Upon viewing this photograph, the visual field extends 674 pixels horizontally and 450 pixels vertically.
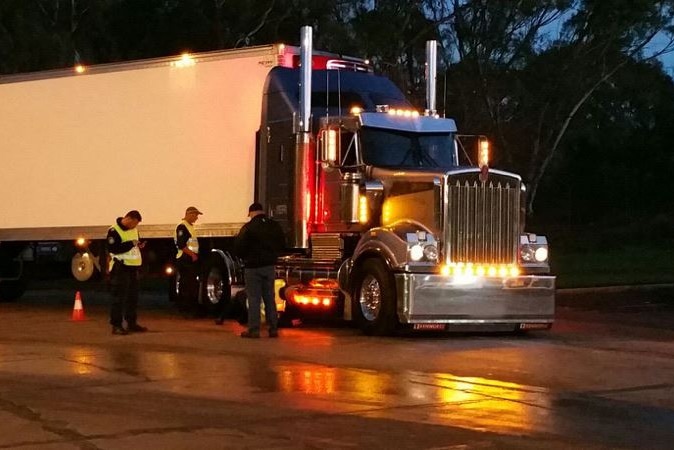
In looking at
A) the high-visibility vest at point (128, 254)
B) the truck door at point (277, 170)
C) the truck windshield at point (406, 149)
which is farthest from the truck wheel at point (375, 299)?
the high-visibility vest at point (128, 254)

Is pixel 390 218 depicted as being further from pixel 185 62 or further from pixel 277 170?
pixel 185 62

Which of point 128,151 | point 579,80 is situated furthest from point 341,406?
point 579,80

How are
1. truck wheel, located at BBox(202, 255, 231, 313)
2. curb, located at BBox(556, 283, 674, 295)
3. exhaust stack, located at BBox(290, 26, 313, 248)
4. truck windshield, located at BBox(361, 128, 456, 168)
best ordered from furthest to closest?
curb, located at BBox(556, 283, 674, 295), truck wheel, located at BBox(202, 255, 231, 313), exhaust stack, located at BBox(290, 26, 313, 248), truck windshield, located at BBox(361, 128, 456, 168)

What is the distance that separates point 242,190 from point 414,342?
15.1ft

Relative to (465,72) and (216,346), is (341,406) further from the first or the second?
(465,72)

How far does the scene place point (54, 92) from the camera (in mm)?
21250

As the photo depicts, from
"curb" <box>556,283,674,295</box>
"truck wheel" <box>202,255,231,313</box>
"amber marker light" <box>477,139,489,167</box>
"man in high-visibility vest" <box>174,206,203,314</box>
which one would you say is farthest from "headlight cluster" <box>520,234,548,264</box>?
"curb" <box>556,283,674,295</box>

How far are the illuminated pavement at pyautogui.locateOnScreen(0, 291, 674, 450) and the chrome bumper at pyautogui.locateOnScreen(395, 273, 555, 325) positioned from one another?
34 centimetres

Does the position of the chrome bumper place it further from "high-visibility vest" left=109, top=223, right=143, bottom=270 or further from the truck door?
"high-visibility vest" left=109, top=223, right=143, bottom=270

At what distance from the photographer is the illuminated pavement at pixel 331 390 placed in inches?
349

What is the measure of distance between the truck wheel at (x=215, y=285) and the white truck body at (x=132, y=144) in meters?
0.67

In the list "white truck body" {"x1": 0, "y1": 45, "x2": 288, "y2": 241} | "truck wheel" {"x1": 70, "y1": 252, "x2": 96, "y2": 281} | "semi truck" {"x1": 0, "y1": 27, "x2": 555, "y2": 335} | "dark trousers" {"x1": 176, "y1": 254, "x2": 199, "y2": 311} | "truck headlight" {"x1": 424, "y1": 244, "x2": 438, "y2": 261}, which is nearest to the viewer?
"truck headlight" {"x1": 424, "y1": 244, "x2": 438, "y2": 261}

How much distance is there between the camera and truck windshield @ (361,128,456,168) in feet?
55.5

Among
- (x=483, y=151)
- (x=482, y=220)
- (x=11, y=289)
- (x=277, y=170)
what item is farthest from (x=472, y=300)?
(x=11, y=289)
